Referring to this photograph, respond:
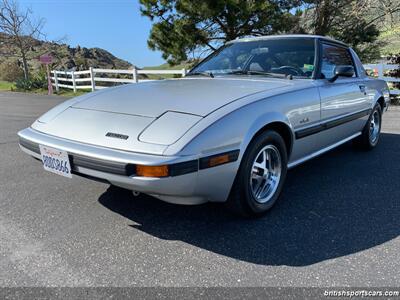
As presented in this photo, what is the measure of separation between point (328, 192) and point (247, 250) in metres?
1.38

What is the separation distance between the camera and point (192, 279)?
2.11 metres

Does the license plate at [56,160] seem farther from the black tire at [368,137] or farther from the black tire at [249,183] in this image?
the black tire at [368,137]

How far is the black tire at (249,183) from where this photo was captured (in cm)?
255

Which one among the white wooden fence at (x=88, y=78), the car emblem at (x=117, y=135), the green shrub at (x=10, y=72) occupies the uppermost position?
the car emblem at (x=117, y=135)

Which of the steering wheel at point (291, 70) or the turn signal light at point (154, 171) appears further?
the steering wheel at point (291, 70)

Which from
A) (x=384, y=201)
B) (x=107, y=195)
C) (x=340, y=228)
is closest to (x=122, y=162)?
(x=107, y=195)

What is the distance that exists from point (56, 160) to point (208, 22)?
42.7 ft

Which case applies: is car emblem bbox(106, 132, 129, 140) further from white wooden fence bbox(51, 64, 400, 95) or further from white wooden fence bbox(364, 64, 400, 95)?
white wooden fence bbox(51, 64, 400, 95)

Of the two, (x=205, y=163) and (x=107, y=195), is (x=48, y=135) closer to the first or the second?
(x=107, y=195)

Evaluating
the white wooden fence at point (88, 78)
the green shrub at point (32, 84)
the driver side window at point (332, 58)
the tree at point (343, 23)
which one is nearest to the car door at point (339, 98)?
the driver side window at point (332, 58)

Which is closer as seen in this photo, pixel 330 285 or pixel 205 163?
pixel 330 285

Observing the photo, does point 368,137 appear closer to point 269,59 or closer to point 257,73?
point 269,59

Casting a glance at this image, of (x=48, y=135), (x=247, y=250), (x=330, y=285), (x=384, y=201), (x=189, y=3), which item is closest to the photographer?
(x=330, y=285)

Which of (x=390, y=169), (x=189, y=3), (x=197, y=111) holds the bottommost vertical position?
(x=390, y=169)
